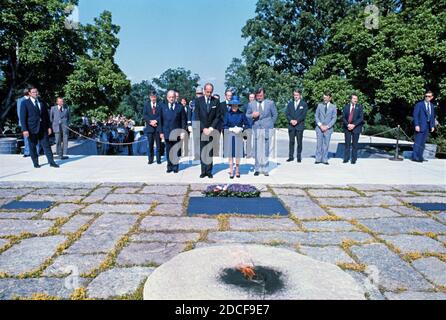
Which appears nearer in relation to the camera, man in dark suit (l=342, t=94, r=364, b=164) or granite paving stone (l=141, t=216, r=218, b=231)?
granite paving stone (l=141, t=216, r=218, b=231)

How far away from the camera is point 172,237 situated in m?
4.05

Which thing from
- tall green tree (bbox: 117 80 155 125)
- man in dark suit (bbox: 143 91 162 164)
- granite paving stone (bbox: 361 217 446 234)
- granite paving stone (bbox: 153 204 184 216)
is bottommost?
granite paving stone (bbox: 361 217 446 234)

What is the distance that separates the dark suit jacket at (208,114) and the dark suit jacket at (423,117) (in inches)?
229

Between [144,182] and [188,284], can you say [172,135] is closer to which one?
[144,182]

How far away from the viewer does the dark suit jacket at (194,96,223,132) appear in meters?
7.36

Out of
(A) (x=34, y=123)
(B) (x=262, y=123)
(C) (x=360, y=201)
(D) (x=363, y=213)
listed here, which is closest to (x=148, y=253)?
(D) (x=363, y=213)

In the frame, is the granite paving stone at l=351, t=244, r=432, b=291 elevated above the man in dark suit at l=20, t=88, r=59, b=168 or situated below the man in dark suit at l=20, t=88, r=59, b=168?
below

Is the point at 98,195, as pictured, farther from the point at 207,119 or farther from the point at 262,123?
the point at 262,123

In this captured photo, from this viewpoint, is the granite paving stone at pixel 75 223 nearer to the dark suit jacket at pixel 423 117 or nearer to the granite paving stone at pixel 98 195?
A: the granite paving stone at pixel 98 195

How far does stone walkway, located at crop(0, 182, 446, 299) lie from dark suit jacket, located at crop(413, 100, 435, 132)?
439 cm

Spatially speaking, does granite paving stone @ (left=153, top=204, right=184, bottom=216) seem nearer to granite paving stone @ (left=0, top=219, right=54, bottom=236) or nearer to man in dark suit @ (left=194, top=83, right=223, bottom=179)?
granite paving stone @ (left=0, top=219, right=54, bottom=236)

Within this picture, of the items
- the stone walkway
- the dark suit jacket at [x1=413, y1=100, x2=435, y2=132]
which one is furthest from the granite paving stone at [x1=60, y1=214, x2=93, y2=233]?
the dark suit jacket at [x1=413, y1=100, x2=435, y2=132]
